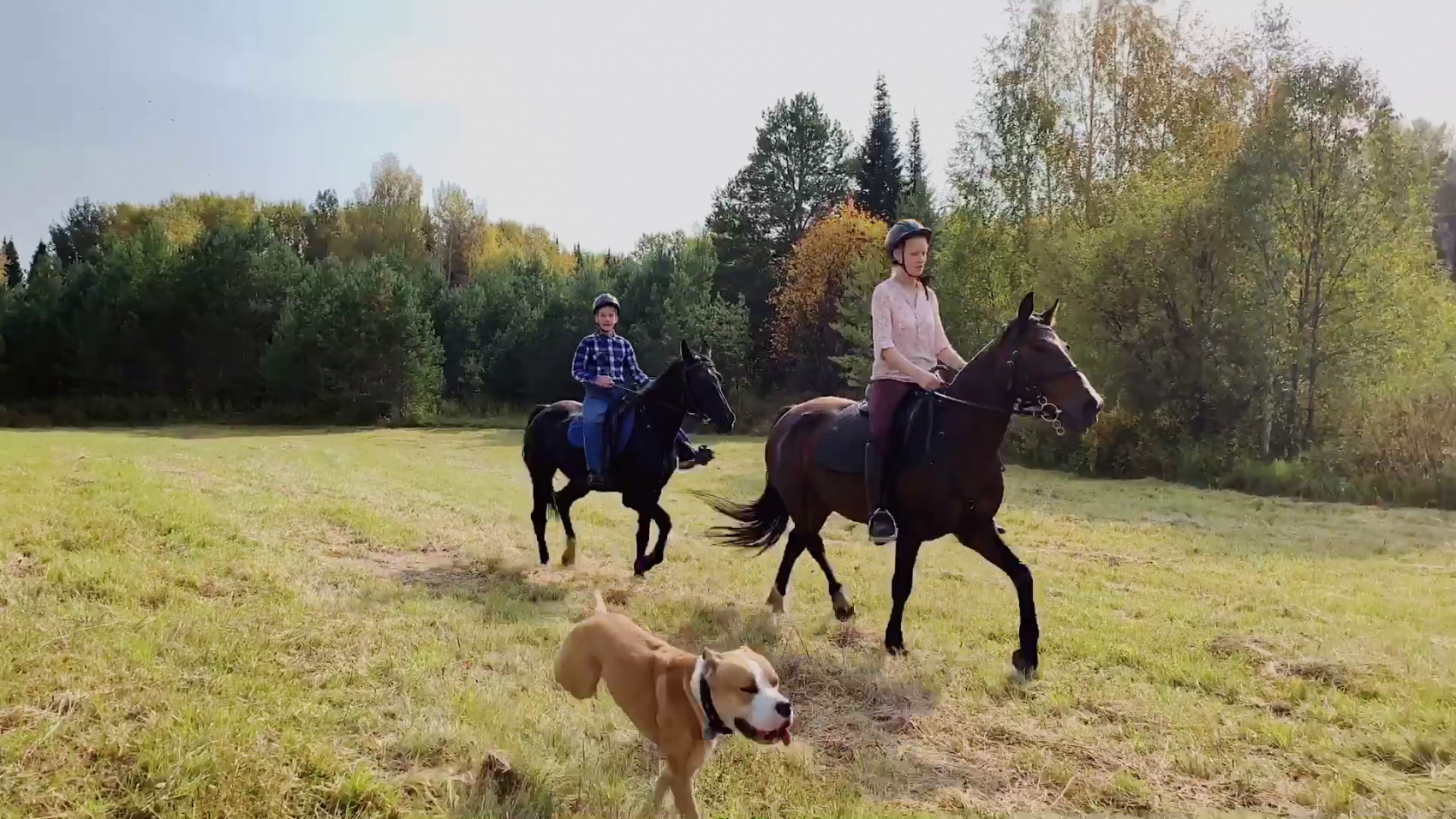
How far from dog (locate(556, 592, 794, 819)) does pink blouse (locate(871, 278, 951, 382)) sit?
318 centimetres

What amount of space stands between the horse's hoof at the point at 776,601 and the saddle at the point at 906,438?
134 cm

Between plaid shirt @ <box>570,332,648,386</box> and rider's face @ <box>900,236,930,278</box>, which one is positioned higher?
rider's face @ <box>900,236,930,278</box>

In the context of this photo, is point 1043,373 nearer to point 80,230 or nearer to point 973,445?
point 973,445

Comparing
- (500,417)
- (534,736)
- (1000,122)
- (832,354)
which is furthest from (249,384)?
(534,736)

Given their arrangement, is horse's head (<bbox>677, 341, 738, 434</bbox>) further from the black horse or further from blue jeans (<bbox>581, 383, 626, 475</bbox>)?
blue jeans (<bbox>581, 383, 626, 475</bbox>)

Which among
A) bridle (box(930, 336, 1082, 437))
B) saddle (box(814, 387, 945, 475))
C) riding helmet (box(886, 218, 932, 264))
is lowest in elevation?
saddle (box(814, 387, 945, 475))

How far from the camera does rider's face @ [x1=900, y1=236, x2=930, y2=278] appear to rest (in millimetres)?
5957

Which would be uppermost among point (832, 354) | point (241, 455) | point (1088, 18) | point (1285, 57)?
point (1088, 18)

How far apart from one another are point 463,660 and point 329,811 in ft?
6.58

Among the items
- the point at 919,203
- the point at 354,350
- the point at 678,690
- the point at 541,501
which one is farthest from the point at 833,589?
the point at 354,350

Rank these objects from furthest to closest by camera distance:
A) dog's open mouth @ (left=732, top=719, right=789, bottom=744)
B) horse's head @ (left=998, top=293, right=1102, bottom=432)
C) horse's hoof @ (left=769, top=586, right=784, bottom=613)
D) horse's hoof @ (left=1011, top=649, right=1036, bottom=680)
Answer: horse's hoof @ (left=769, top=586, right=784, bottom=613), horse's hoof @ (left=1011, top=649, right=1036, bottom=680), horse's head @ (left=998, top=293, right=1102, bottom=432), dog's open mouth @ (left=732, top=719, right=789, bottom=744)

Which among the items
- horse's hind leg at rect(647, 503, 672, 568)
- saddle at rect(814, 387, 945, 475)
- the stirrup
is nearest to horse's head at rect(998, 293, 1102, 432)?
saddle at rect(814, 387, 945, 475)

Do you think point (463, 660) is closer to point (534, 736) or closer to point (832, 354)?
point (534, 736)

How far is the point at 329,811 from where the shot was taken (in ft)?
10.3
